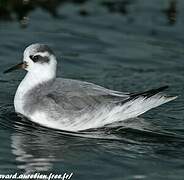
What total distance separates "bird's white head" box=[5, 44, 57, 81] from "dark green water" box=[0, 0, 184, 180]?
77 centimetres

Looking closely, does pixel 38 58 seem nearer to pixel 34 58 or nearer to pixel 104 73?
pixel 34 58

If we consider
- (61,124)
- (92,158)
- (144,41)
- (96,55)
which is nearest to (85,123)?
(61,124)

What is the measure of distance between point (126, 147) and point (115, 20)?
6433mm

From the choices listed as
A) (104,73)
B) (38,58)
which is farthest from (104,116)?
(104,73)

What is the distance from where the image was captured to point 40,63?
37.9 feet

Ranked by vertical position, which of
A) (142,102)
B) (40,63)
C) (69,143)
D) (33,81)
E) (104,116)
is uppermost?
(40,63)

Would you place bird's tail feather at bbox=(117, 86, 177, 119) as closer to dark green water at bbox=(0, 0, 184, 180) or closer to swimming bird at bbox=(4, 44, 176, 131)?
swimming bird at bbox=(4, 44, 176, 131)

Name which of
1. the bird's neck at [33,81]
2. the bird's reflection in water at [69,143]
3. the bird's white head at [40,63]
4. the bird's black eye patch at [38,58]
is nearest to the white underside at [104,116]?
the bird's reflection in water at [69,143]

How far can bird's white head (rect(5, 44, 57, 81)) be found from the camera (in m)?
11.5

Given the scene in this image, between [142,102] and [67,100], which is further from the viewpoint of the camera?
[142,102]

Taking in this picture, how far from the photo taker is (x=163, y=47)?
15297 millimetres

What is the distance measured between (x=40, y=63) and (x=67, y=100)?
823 mm

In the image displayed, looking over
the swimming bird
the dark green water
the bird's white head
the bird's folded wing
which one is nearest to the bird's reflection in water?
the dark green water

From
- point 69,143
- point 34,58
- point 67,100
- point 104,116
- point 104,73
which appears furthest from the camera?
point 104,73
